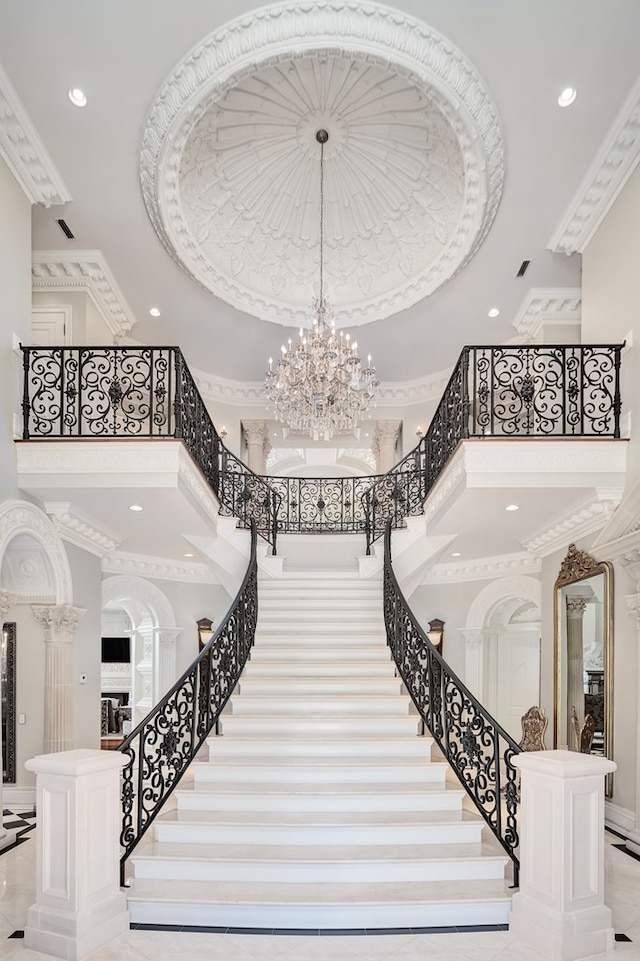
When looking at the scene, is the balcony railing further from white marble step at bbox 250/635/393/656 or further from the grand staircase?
the grand staircase

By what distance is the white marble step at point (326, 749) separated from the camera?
5867 mm

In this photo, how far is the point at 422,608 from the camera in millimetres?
12102

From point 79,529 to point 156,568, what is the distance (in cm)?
383

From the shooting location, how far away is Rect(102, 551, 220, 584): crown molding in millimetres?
10857

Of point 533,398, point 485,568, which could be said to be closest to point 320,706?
point 533,398

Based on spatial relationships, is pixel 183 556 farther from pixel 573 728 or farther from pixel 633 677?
pixel 633 677

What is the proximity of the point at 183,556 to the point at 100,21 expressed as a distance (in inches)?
300

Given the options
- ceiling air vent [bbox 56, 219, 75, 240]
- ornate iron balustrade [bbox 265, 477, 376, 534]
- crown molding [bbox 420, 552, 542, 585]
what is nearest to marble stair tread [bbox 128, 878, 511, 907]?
crown molding [bbox 420, 552, 542, 585]

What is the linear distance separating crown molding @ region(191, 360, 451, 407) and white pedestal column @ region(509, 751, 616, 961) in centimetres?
916

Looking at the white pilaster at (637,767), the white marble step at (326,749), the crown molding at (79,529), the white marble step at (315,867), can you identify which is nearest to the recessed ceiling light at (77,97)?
the crown molding at (79,529)

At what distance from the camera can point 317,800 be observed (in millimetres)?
5164

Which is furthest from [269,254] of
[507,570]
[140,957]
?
[140,957]

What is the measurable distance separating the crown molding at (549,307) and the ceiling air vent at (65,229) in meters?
5.60

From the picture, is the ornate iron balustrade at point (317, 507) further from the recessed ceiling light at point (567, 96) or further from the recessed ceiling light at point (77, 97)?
the recessed ceiling light at point (567, 96)
